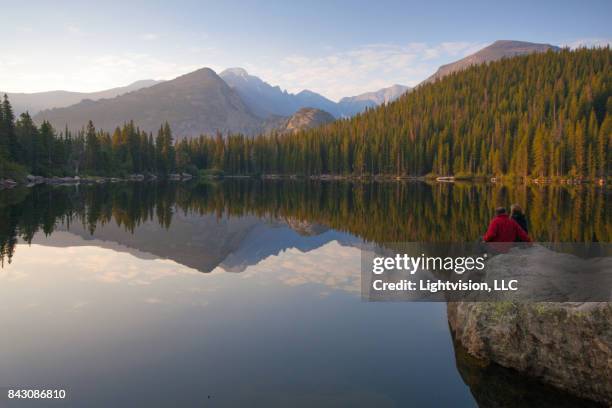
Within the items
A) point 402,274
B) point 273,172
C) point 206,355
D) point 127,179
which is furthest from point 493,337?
point 273,172

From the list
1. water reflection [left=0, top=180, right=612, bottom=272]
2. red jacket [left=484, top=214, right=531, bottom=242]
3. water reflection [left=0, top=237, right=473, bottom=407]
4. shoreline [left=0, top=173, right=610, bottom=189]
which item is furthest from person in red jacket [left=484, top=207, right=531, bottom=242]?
shoreline [left=0, top=173, right=610, bottom=189]

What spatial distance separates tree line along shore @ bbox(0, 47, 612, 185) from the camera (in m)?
103

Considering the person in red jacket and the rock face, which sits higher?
the person in red jacket

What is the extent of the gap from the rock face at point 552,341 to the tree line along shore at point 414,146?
3366 inches

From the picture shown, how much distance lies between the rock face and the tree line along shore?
8550cm

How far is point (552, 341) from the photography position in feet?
28.5

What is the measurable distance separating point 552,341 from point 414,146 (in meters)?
152

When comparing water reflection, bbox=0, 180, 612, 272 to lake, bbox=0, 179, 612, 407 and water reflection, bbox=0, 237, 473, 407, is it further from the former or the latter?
water reflection, bbox=0, 237, 473, 407

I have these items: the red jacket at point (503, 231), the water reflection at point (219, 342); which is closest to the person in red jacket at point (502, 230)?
the red jacket at point (503, 231)

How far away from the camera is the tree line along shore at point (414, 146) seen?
103 metres

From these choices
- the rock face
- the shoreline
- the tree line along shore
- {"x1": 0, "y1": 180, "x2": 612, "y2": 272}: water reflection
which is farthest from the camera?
the tree line along shore

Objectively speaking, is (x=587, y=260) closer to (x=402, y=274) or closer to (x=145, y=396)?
(x=402, y=274)

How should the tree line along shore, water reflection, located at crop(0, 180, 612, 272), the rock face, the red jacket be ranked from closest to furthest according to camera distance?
the rock face < the red jacket < water reflection, located at crop(0, 180, 612, 272) < the tree line along shore

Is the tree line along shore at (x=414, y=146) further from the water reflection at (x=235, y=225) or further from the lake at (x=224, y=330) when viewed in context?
the lake at (x=224, y=330)
